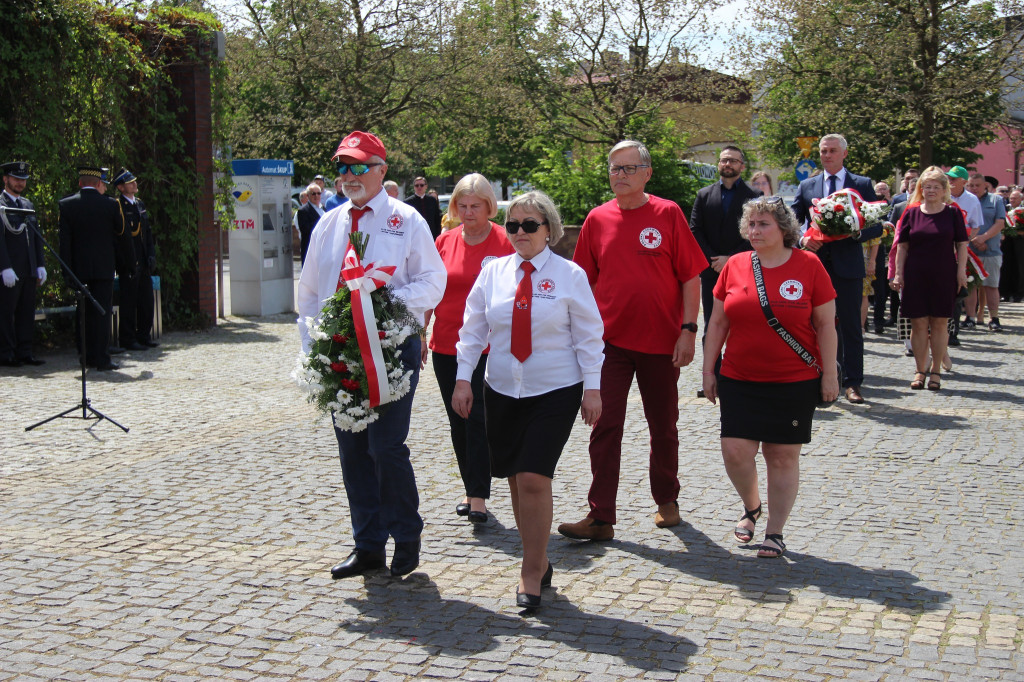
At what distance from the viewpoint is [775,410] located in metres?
5.79

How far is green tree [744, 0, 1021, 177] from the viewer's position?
2209 centimetres

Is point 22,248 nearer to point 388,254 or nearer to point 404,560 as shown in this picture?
point 388,254

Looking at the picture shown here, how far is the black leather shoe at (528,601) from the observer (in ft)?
15.9

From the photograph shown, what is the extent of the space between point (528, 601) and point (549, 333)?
3.83 ft

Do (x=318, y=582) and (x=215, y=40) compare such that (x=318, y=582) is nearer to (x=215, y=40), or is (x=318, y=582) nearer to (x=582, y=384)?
(x=582, y=384)

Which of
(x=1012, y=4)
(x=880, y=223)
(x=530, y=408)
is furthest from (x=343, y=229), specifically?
(x=1012, y=4)

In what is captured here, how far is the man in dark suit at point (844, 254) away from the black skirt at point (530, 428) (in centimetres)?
518

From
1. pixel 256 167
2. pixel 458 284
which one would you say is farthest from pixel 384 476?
pixel 256 167

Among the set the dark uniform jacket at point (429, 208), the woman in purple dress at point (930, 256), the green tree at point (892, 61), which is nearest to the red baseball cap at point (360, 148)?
the woman in purple dress at point (930, 256)

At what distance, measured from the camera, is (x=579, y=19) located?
2303cm

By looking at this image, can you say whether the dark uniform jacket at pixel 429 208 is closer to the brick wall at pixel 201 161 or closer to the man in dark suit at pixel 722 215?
the brick wall at pixel 201 161

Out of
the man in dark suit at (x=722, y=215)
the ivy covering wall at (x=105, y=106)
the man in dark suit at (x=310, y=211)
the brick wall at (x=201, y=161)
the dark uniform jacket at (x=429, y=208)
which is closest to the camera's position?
the man in dark suit at (x=722, y=215)

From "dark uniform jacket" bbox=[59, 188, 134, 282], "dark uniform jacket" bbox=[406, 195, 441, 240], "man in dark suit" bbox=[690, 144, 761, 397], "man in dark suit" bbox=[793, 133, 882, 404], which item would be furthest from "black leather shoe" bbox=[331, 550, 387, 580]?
"dark uniform jacket" bbox=[406, 195, 441, 240]

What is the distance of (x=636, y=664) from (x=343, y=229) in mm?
2412
